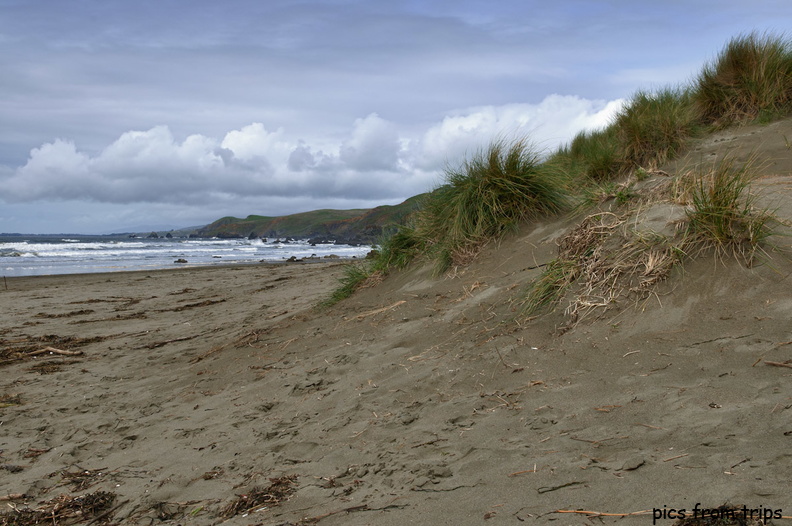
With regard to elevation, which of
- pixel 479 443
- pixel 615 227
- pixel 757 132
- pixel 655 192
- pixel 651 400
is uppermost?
pixel 757 132

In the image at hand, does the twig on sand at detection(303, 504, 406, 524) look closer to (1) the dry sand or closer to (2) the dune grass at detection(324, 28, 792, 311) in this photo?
(1) the dry sand

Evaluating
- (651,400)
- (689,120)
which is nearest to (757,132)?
(689,120)

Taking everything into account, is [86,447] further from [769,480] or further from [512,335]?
[769,480]

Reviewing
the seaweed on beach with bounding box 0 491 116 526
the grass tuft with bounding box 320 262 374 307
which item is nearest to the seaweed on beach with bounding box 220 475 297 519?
the seaweed on beach with bounding box 0 491 116 526

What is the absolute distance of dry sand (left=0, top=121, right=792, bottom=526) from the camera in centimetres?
228

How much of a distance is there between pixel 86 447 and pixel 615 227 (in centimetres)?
439

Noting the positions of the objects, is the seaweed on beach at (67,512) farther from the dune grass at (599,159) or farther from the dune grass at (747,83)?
the dune grass at (747,83)

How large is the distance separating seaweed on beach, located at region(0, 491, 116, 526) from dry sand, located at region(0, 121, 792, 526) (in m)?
0.07

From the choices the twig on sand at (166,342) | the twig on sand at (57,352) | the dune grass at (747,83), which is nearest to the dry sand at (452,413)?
the twig on sand at (57,352)

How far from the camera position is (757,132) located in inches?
322

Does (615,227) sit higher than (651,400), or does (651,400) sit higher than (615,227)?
(615,227)

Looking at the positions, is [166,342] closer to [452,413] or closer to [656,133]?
[452,413]

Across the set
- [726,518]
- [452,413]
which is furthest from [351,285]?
[726,518]

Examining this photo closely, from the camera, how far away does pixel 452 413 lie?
3270mm
